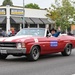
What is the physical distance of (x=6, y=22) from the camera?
43312 millimetres

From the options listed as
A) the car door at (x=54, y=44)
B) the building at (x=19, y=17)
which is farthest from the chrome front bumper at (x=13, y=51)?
the building at (x=19, y=17)

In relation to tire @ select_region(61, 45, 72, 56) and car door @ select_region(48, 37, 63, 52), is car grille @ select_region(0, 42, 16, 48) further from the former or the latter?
tire @ select_region(61, 45, 72, 56)

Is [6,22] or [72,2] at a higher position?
[72,2]

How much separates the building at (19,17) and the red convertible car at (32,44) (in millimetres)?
28117

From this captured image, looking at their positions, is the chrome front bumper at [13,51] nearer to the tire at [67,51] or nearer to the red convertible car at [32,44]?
the red convertible car at [32,44]

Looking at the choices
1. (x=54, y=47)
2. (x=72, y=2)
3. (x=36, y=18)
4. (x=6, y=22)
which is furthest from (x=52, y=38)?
(x=72, y=2)

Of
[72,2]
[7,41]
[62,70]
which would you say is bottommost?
[62,70]

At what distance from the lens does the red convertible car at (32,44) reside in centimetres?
1137

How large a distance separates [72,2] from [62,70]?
138ft

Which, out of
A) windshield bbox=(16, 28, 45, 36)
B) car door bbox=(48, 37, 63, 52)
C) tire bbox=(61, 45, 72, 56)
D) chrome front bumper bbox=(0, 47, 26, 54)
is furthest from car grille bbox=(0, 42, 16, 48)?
tire bbox=(61, 45, 72, 56)

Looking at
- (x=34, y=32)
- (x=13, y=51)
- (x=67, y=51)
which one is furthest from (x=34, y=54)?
(x=67, y=51)

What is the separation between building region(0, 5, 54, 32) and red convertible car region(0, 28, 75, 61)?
2812cm

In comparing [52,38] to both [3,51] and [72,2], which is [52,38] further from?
[72,2]

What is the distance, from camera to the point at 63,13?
4816cm
